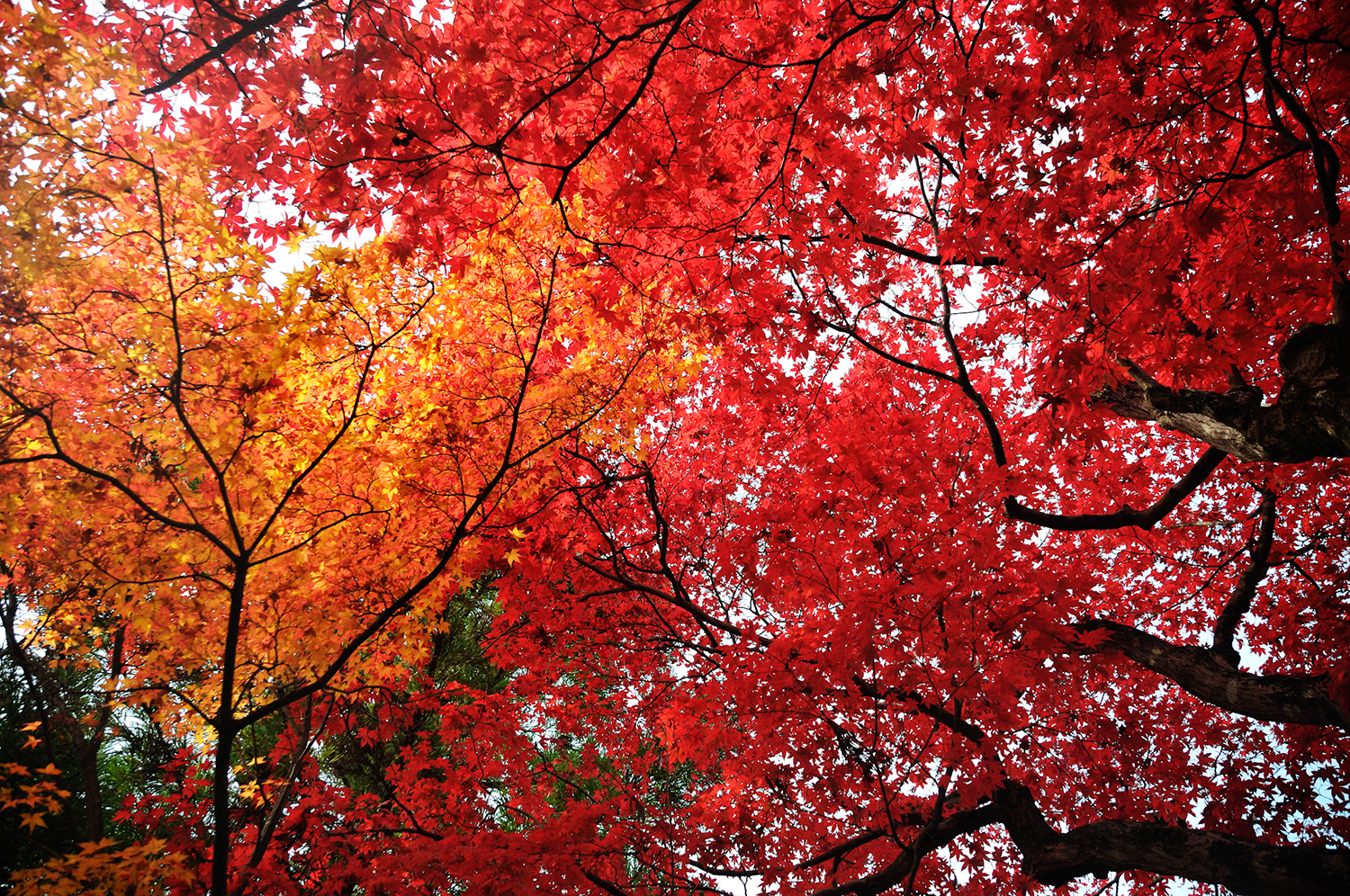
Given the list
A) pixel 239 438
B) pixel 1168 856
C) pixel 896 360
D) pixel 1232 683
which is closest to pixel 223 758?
pixel 239 438

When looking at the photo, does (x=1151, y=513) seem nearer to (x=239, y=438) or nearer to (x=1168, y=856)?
(x=1168, y=856)

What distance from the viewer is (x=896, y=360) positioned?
5.65 metres

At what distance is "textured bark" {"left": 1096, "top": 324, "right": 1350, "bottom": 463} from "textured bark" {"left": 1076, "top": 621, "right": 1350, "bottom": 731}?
182 cm

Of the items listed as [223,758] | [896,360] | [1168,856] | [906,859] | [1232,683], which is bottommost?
[223,758]

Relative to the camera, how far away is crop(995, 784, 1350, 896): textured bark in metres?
4.42

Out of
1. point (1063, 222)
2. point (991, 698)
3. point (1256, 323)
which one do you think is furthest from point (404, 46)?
point (1256, 323)

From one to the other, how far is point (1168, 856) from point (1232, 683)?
4.95 feet

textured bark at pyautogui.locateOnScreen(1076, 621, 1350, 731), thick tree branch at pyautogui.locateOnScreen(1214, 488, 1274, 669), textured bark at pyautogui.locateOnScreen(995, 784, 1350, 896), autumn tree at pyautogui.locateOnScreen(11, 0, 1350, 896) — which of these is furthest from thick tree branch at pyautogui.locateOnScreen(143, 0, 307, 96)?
thick tree branch at pyautogui.locateOnScreen(1214, 488, 1274, 669)

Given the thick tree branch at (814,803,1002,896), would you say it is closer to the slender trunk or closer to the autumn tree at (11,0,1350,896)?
the autumn tree at (11,0,1350,896)

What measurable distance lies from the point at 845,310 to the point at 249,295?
546 centimetres

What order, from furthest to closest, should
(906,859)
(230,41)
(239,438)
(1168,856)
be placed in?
1. (906,859)
2. (1168,856)
3. (239,438)
4. (230,41)

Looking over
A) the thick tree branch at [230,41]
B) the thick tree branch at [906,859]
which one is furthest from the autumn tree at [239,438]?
the thick tree branch at [906,859]

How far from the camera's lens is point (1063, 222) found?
4.57m

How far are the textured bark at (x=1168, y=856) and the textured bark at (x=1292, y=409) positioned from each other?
3.15 m
